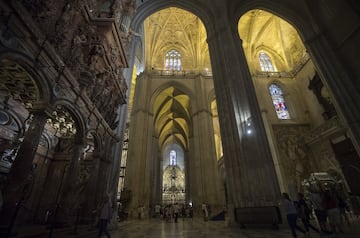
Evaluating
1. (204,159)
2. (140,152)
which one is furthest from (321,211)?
(140,152)

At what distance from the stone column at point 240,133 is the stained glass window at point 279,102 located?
10367 mm

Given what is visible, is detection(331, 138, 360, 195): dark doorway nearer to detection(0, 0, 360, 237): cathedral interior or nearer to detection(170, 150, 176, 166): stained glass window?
detection(0, 0, 360, 237): cathedral interior

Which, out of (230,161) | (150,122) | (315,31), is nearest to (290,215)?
(230,161)

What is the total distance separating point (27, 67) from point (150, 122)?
12.5 m

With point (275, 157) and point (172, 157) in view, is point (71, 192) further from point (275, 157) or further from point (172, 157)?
point (172, 157)

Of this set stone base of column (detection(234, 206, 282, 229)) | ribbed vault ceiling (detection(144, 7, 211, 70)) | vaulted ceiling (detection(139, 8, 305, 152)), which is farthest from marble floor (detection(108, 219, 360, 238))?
ribbed vault ceiling (detection(144, 7, 211, 70))

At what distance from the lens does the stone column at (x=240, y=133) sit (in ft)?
17.4

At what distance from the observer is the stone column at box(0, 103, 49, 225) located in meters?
2.72

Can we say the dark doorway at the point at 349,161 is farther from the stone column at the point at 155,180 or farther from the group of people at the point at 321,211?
the stone column at the point at 155,180

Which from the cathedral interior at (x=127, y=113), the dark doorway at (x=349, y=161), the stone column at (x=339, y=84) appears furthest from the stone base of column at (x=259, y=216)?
the dark doorway at (x=349, y=161)

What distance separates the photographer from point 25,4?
3.08 meters

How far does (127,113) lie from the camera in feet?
28.4

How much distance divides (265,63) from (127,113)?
55.4 ft

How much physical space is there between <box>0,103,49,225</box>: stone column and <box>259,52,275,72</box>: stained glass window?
64.4 ft
